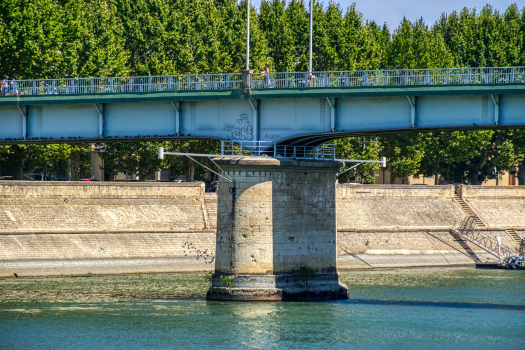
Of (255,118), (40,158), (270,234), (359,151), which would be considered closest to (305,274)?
(270,234)

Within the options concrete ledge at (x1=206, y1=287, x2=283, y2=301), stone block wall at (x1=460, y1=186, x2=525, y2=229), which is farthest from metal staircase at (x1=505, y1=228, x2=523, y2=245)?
concrete ledge at (x1=206, y1=287, x2=283, y2=301)

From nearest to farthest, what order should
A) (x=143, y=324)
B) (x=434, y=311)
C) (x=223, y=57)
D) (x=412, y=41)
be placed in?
(x=143, y=324), (x=434, y=311), (x=223, y=57), (x=412, y=41)

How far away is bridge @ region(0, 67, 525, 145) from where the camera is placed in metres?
39.9

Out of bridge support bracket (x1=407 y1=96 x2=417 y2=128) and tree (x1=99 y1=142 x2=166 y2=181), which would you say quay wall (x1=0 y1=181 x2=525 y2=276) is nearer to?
tree (x1=99 y1=142 x2=166 y2=181)

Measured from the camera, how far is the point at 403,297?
43969 millimetres

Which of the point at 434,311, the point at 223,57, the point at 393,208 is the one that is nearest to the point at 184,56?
the point at 223,57

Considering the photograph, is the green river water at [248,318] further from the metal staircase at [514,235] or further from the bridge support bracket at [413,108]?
the metal staircase at [514,235]

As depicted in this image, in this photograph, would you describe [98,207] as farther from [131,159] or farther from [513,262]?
[513,262]

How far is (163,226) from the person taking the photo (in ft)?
196

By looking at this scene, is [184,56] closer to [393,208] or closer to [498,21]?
[393,208]

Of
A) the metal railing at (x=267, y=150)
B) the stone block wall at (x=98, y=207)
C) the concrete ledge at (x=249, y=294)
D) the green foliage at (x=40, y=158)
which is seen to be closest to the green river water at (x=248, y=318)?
the concrete ledge at (x=249, y=294)

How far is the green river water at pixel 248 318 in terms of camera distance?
107ft

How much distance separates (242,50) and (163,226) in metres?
22.9

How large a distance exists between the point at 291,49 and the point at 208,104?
1415 inches
